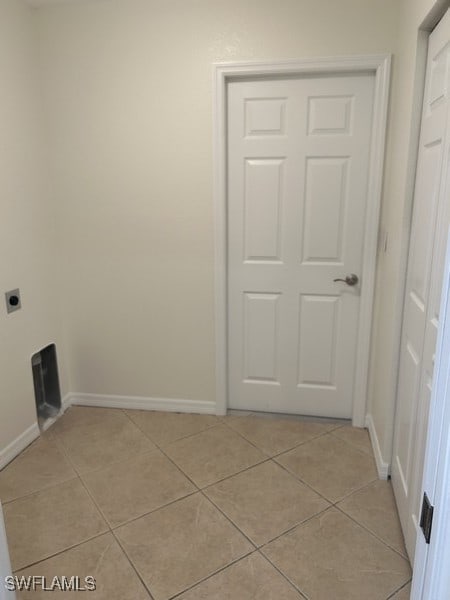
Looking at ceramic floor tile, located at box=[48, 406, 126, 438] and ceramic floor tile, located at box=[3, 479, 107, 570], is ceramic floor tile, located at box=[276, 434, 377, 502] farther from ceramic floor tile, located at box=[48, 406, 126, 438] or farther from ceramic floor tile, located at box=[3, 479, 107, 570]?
ceramic floor tile, located at box=[48, 406, 126, 438]

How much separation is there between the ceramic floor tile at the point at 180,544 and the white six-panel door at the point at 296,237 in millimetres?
1006

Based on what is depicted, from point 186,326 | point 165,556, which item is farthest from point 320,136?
point 165,556

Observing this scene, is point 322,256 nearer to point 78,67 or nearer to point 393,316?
point 393,316

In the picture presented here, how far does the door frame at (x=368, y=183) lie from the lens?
7.49ft

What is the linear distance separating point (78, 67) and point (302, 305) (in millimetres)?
1974

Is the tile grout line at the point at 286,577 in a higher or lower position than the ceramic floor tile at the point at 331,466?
lower

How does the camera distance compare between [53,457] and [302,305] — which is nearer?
[53,457]

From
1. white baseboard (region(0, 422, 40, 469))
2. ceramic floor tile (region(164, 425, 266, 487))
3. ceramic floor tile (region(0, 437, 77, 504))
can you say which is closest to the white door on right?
ceramic floor tile (region(164, 425, 266, 487))

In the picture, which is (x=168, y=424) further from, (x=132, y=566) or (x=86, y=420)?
(x=132, y=566)

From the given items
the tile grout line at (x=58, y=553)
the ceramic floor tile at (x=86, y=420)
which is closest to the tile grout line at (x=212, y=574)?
the tile grout line at (x=58, y=553)

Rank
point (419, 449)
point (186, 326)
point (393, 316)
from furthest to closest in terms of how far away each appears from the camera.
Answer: point (186, 326), point (393, 316), point (419, 449)

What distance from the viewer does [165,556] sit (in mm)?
1754

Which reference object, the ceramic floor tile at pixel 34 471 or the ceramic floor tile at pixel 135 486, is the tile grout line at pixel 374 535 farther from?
the ceramic floor tile at pixel 34 471

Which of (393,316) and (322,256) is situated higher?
(322,256)
